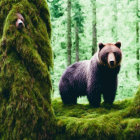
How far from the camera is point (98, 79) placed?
5156mm

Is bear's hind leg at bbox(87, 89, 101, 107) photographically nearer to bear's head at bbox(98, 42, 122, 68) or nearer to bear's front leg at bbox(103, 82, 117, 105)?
bear's front leg at bbox(103, 82, 117, 105)

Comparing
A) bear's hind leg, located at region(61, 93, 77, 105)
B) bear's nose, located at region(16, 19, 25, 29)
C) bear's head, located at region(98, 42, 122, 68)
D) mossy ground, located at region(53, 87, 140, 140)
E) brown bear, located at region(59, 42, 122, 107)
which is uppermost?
bear's nose, located at region(16, 19, 25, 29)

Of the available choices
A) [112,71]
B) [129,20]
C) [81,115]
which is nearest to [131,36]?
[129,20]

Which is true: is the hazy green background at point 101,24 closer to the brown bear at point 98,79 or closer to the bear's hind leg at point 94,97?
the brown bear at point 98,79

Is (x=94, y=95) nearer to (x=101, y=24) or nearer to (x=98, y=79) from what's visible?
(x=98, y=79)

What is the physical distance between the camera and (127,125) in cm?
338

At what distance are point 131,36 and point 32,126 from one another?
1745 centimetres

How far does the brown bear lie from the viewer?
4.97 metres

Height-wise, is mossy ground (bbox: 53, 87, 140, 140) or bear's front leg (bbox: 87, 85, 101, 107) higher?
bear's front leg (bbox: 87, 85, 101, 107)

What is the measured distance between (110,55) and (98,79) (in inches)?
27.7

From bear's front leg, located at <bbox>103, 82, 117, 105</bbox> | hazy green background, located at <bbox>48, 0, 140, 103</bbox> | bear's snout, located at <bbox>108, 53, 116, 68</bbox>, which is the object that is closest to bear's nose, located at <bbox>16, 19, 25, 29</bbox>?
bear's snout, located at <bbox>108, 53, 116, 68</bbox>

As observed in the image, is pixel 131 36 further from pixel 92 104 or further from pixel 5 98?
pixel 5 98

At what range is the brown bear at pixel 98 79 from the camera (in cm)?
497

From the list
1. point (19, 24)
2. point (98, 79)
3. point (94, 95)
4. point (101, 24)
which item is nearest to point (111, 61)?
point (98, 79)
